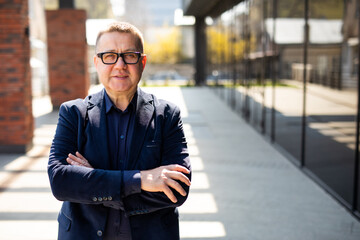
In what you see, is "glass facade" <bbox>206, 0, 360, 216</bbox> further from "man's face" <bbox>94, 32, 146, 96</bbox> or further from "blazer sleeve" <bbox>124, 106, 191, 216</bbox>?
"man's face" <bbox>94, 32, 146, 96</bbox>

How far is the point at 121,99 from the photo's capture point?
2.20 meters

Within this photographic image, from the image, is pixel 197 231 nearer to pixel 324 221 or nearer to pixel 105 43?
pixel 324 221

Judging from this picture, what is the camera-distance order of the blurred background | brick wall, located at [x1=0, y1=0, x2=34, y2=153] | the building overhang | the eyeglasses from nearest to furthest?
1. the eyeglasses
2. the blurred background
3. brick wall, located at [x1=0, y1=0, x2=34, y2=153]
4. the building overhang

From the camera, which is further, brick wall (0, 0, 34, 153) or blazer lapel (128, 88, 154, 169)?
brick wall (0, 0, 34, 153)

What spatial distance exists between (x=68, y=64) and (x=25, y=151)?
7102 mm

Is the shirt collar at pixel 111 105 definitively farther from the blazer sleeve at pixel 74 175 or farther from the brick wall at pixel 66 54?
the brick wall at pixel 66 54

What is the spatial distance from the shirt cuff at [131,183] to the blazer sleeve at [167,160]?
5 cm

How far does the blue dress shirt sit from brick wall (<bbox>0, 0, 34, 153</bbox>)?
7.20 m

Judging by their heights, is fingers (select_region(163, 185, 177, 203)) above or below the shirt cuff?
below


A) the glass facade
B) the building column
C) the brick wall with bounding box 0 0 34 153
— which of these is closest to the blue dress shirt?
the glass facade

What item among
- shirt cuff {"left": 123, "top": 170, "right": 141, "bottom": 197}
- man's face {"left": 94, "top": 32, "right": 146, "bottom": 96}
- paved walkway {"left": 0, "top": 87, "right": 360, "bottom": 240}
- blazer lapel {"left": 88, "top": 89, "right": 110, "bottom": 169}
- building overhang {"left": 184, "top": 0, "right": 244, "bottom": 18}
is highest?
building overhang {"left": 184, "top": 0, "right": 244, "bottom": 18}

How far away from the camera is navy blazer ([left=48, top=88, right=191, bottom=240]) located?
205 centimetres

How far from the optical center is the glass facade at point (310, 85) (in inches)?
220

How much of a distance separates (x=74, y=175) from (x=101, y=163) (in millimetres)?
144
